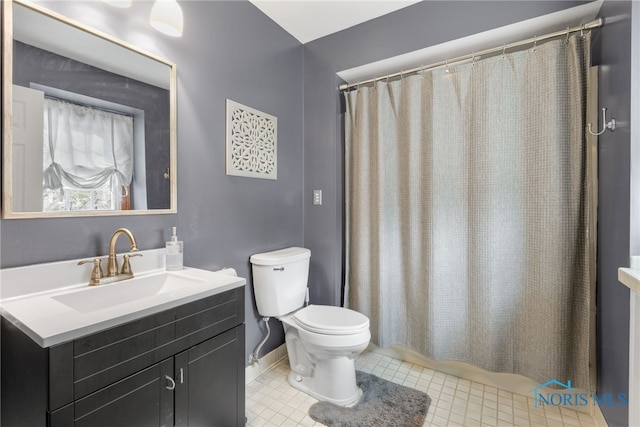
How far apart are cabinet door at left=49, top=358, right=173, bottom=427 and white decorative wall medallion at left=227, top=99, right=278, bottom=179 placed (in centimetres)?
110

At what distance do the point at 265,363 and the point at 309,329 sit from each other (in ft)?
1.97

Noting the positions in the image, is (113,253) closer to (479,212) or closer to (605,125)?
(479,212)

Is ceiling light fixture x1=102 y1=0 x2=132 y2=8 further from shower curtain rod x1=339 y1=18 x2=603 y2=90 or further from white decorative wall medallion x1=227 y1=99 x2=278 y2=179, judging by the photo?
shower curtain rod x1=339 y1=18 x2=603 y2=90

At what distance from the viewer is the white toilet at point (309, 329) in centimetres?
161

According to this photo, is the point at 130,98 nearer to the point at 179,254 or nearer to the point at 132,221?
the point at 132,221

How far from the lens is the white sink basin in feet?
3.65

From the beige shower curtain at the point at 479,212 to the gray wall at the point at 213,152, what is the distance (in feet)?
1.63

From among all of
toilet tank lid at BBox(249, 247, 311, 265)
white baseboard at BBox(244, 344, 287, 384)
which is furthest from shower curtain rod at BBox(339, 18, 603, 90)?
white baseboard at BBox(244, 344, 287, 384)

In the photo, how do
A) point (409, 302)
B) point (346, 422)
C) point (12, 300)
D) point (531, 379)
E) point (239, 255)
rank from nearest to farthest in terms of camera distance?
1. point (12, 300)
2. point (346, 422)
3. point (531, 379)
4. point (239, 255)
5. point (409, 302)

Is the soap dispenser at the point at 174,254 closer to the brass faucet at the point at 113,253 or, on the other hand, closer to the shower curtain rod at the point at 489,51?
the brass faucet at the point at 113,253

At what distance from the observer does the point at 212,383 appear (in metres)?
1.16

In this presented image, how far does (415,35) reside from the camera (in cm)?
190

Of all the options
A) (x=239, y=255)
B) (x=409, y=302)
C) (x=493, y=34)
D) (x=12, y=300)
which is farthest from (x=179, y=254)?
(x=493, y=34)

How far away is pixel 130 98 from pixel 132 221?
549mm
